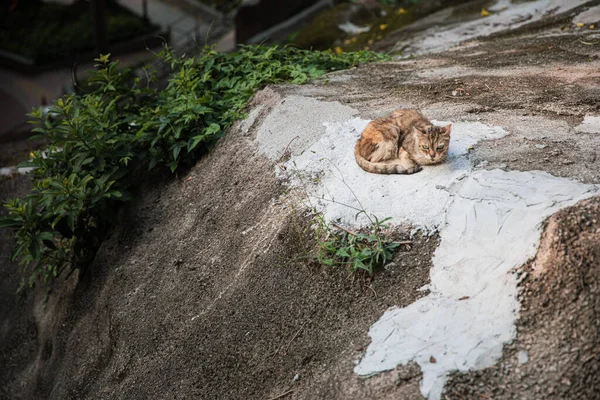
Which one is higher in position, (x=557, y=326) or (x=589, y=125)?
(x=589, y=125)

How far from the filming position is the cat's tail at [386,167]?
4391mm

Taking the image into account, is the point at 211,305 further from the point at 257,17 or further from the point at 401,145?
the point at 257,17

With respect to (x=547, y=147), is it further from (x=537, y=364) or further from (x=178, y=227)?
(x=178, y=227)

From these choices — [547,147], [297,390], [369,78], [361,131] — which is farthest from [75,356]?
[547,147]

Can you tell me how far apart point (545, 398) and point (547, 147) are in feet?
6.43

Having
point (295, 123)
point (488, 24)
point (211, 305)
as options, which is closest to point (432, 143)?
point (295, 123)

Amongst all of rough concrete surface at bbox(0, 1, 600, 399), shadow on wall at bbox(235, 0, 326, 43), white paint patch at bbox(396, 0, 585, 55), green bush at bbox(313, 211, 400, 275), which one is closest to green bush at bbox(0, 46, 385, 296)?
rough concrete surface at bbox(0, 1, 600, 399)

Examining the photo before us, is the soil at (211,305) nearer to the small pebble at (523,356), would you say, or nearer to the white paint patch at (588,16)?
the small pebble at (523,356)

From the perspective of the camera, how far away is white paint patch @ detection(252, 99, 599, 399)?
11.2 ft

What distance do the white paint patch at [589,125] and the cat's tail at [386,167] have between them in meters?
1.31

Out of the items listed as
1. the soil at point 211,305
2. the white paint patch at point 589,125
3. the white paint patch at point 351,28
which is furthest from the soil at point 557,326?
the white paint patch at point 351,28

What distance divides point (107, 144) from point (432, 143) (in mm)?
3466

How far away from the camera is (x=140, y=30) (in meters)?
17.1

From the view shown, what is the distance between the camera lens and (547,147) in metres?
4.39
